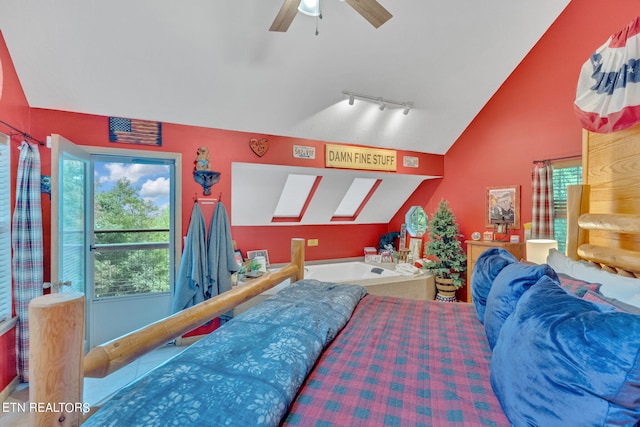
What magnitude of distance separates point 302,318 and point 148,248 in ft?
8.37

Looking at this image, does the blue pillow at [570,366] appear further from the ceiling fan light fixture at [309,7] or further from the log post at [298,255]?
the ceiling fan light fixture at [309,7]

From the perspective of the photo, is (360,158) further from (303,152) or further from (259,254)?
(259,254)

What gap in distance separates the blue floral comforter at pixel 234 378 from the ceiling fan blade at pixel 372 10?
5.75ft

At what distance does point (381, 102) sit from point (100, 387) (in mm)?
3674

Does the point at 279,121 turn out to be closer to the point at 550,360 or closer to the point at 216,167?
the point at 216,167

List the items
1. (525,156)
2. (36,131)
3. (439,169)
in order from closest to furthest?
(36,131) → (525,156) → (439,169)

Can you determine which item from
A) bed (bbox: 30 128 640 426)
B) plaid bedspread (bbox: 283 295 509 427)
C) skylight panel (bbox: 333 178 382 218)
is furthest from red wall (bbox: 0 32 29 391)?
skylight panel (bbox: 333 178 382 218)

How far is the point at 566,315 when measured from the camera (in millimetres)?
807

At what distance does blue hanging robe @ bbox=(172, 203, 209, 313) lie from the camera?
2.70m

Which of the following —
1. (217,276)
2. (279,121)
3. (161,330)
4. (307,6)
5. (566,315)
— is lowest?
(217,276)

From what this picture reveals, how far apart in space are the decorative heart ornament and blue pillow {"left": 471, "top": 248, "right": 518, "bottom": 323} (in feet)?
7.83

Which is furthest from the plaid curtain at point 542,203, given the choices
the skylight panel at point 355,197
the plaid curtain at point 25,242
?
the plaid curtain at point 25,242

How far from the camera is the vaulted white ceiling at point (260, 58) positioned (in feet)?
6.89

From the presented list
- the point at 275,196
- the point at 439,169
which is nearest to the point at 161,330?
the point at 275,196
